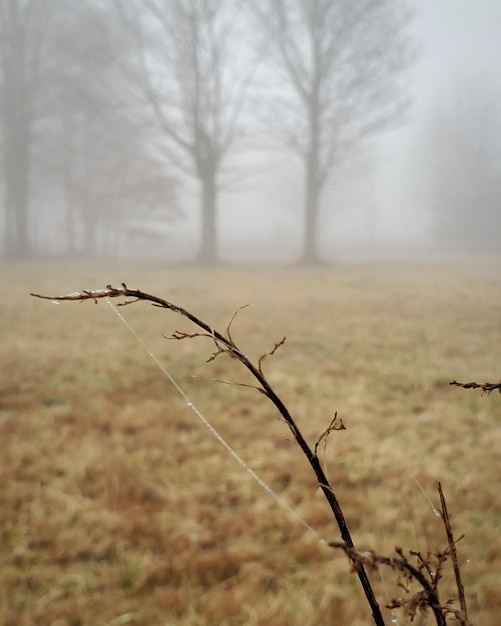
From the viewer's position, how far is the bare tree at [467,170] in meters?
29.1

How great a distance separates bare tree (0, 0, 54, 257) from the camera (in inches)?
641

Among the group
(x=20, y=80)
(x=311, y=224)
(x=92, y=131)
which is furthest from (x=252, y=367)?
(x=92, y=131)

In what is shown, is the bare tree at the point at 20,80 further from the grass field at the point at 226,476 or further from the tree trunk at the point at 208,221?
the grass field at the point at 226,476

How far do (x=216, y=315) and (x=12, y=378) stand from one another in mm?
2852

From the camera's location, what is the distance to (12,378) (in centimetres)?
371

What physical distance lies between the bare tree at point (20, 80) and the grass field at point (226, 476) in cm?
1417

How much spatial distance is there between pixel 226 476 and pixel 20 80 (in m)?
18.4

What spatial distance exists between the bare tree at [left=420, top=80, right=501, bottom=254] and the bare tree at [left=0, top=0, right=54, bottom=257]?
81.3 feet

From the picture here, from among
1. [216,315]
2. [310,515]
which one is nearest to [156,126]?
[216,315]

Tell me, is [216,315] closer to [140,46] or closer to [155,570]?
[155,570]

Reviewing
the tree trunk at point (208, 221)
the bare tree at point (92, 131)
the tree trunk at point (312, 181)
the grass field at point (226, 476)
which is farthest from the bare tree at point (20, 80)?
the grass field at point (226, 476)

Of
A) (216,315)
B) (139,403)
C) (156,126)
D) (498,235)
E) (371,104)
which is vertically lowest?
(139,403)

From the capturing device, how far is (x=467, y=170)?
3038 centimetres

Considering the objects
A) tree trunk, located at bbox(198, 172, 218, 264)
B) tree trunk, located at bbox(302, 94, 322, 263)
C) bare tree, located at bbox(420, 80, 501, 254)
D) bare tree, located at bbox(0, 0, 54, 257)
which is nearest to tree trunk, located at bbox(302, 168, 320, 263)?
tree trunk, located at bbox(302, 94, 322, 263)
